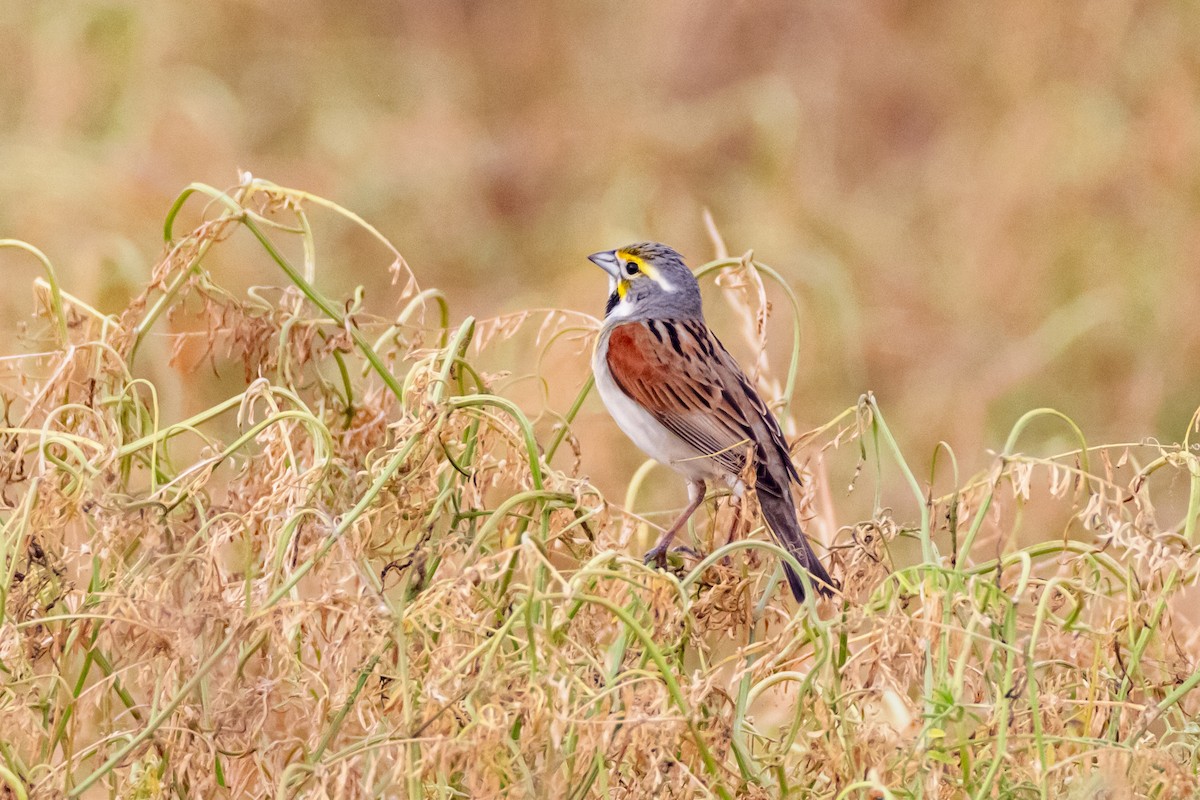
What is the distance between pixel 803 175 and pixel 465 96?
2624mm

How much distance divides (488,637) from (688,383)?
2.50 metres

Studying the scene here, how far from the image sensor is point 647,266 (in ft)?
17.2

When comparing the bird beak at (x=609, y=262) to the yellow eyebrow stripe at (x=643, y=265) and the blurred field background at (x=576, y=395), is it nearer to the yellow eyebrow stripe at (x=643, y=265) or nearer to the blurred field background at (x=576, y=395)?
the yellow eyebrow stripe at (x=643, y=265)

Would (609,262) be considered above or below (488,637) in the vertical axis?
above

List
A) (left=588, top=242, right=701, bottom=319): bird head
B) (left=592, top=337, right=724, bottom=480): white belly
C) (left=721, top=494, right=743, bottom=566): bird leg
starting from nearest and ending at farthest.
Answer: (left=721, top=494, right=743, bottom=566): bird leg → (left=592, top=337, right=724, bottom=480): white belly → (left=588, top=242, right=701, bottom=319): bird head

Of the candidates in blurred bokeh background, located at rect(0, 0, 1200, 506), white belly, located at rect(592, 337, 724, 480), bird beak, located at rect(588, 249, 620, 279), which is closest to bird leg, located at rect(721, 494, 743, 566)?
white belly, located at rect(592, 337, 724, 480)

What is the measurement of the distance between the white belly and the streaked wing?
3cm

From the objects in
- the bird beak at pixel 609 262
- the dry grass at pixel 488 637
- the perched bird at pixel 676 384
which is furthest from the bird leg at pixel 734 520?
the bird beak at pixel 609 262

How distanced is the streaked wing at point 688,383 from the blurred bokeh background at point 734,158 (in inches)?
64.7

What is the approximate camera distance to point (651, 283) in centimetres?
530

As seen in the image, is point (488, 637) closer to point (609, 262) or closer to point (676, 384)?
point (676, 384)

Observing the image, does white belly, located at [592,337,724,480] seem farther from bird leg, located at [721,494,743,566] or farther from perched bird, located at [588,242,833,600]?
bird leg, located at [721,494,743,566]

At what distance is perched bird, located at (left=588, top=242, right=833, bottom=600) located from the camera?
15.0 ft

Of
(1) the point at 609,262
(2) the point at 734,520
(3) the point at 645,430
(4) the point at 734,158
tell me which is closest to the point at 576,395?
(1) the point at 609,262
